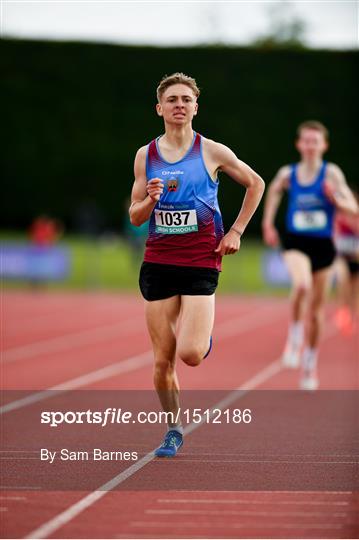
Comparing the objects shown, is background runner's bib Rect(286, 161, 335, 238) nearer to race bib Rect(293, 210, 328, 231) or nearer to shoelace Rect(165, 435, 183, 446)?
race bib Rect(293, 210, 328, 231)

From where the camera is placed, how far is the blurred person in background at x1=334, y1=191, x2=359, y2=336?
685 inches

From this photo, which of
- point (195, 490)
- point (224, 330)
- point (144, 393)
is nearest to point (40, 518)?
point (195, 490)

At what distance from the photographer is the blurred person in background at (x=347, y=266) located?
685 inches

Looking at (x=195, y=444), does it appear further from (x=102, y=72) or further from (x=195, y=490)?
(x=102, y=72)

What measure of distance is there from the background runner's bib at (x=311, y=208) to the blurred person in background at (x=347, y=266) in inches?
240

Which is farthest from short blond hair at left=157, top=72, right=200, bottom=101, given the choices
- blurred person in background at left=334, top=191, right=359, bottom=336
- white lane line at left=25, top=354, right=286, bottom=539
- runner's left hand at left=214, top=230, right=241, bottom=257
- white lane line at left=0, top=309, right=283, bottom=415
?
blurred person in background at left=334, top=191, right=359, bottom=336

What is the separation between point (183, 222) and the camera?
6.77 meters

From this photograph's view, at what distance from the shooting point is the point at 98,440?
7.87m

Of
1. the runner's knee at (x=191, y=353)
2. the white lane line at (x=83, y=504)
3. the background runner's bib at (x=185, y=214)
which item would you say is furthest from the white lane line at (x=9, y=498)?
the background runner's bib at (x=185, y=214)

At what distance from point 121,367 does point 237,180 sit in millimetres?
6216

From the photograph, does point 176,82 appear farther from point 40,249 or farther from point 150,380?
point 40,249

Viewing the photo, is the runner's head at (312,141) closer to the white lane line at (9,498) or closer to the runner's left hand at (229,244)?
the runner's left hand at (229,244)

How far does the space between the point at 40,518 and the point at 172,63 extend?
3215 cm

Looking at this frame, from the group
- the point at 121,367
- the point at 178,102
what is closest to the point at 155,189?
the point at 178,102
